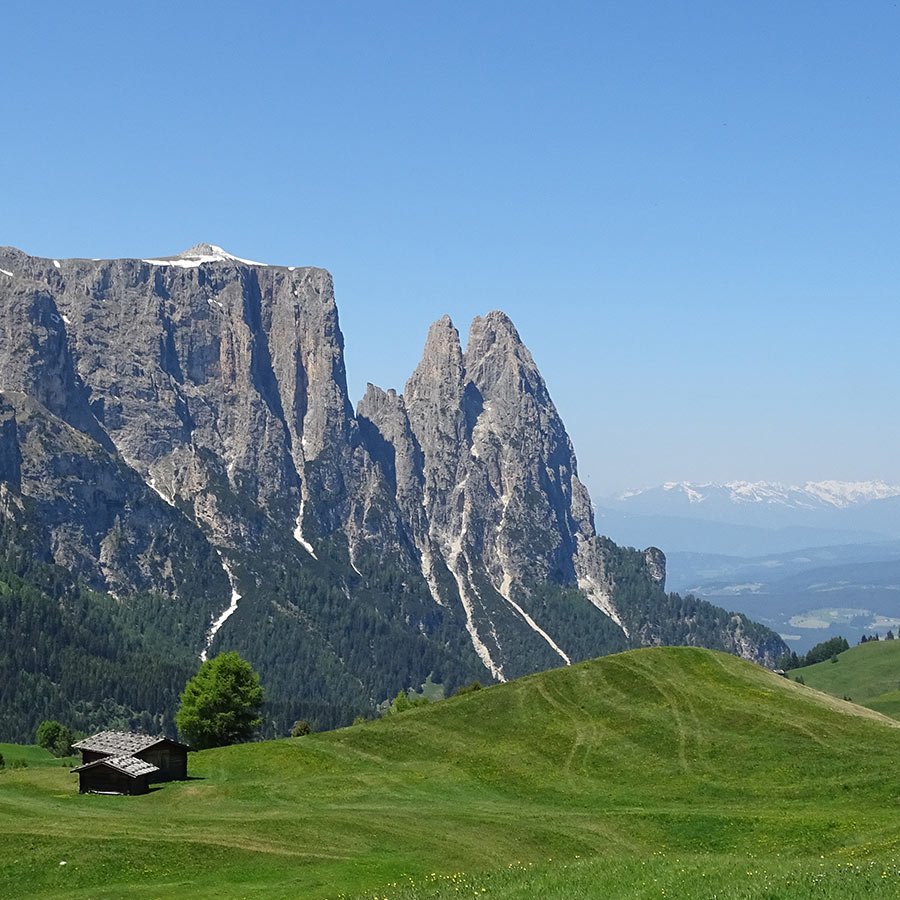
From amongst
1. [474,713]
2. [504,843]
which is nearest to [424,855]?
[504,843]

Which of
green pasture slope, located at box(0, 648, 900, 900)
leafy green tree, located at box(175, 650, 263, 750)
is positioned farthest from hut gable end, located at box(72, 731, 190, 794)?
leafy green tree, located at box(175, 650, 263, 750)

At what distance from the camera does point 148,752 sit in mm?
91812

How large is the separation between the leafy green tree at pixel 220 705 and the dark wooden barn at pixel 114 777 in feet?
166

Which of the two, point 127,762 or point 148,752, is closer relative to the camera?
point 127,762

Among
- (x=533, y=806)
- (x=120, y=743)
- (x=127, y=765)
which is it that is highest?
(x=120, y=743)

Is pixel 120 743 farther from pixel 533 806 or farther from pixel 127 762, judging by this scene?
pixel 533 806

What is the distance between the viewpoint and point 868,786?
272 feet

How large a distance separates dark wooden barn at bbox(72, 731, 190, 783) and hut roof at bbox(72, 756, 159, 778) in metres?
1.04

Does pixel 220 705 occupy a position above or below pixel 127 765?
below

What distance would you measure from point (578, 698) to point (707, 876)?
6488 centimetres

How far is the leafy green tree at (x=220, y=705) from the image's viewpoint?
456 feet

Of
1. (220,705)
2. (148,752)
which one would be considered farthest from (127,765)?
(220,705)

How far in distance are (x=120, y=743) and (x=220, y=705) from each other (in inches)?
1803

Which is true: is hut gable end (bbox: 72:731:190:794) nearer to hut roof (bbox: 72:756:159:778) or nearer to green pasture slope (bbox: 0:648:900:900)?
hut roof (bbox: 72:756:159:778)
